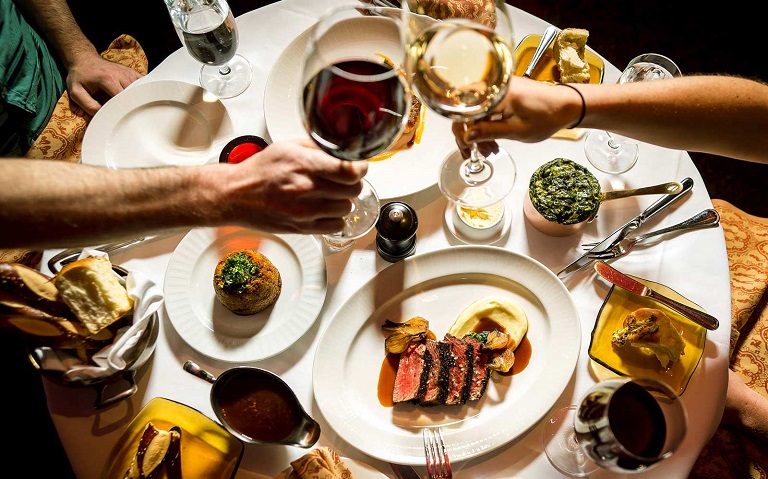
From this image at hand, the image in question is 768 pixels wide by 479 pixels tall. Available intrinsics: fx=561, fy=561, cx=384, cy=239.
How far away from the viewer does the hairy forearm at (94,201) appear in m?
1.36

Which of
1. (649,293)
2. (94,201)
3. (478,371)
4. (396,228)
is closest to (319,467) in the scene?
(478,371)

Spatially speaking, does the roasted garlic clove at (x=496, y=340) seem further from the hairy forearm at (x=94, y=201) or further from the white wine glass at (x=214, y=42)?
the white wine glass at (x=214, y=42)

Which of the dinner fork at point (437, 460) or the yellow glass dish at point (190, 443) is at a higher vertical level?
Answer: the dinner fork at point (437, 460)

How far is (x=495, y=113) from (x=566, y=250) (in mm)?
530

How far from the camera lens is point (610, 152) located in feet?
5.86

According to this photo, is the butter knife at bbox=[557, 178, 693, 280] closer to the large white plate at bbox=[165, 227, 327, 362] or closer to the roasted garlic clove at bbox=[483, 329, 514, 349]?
the roasted garlic clove at bbox=[483, 329, 514, 349]

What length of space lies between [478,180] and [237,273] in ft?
2.43

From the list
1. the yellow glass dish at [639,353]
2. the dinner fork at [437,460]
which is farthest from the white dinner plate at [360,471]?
the yellow glass dish at [639,353]

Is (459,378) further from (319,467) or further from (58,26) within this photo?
(58,26)

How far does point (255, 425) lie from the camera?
1.51 metres

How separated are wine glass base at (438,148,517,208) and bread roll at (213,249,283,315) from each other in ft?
1.86

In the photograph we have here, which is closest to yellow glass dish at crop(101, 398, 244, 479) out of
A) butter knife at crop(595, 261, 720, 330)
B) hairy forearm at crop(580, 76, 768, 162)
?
butter knife at crop(595, 261, 720, 330)

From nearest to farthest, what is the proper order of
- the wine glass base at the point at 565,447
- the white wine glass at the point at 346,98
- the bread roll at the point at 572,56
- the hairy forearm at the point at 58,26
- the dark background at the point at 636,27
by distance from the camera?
the white wine glass at the point at 346,98 → the wine glass base at the point at 565,447 → the bread roll at the point at 572,56 → the hairy forearm at the point at 58,26 → the dark background at the point at 636,27

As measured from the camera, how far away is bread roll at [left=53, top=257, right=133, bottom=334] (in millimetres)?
1417
